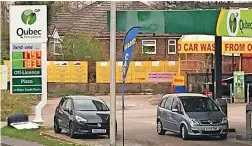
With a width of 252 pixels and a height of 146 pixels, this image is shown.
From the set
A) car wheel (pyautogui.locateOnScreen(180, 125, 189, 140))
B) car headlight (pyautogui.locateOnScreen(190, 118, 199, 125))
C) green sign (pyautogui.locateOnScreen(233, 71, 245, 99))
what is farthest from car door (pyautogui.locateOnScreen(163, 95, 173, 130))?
green sign (pyautogui.locateOnScreen(233, 71, 245, 99))

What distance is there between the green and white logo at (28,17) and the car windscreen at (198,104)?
8.61 m

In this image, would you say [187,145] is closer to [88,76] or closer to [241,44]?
[241,44]

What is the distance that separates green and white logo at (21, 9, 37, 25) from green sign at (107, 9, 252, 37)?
6737mm

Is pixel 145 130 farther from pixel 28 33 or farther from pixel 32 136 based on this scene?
pixel 28 33

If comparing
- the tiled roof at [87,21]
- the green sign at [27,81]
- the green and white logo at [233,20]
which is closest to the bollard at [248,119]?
the green and white logo at [233,20]

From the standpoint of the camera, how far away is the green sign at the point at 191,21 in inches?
829

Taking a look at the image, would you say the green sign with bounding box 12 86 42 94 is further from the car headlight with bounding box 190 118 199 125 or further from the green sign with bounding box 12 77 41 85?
the car headlight with bounding box 190 118 199 125

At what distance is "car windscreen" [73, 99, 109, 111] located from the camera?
2280cm

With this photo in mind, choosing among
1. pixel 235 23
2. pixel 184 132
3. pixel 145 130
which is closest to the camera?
pixel 235 23

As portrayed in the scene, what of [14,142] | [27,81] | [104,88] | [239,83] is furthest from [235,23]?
[104,88]

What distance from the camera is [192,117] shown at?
69.7 ft

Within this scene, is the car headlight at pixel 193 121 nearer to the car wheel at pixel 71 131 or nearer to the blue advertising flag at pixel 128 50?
the car wheel at pixel 71 131

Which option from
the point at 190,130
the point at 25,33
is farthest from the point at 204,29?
the point at 25,33

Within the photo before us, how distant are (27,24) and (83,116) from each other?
734 cm
